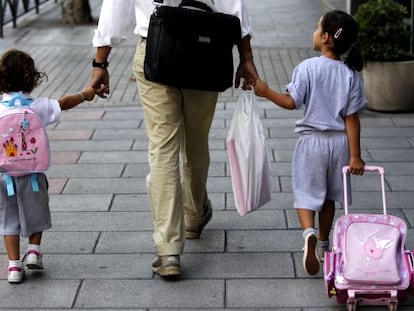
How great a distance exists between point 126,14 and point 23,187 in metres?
1.04

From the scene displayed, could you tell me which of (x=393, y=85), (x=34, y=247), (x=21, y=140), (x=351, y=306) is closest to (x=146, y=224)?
(x=34, y=247)

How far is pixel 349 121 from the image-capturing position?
475 cm

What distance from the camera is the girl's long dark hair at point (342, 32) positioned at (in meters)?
4.66

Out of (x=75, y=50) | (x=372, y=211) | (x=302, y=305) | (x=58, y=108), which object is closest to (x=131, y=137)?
(x=372, y=211)

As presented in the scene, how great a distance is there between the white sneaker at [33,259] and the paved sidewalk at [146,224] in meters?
0.07

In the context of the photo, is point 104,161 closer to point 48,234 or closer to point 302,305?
point 48,234

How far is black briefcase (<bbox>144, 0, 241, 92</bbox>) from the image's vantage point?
4609 mm

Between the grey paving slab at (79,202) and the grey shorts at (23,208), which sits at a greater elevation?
the grey shorts at (23,208)

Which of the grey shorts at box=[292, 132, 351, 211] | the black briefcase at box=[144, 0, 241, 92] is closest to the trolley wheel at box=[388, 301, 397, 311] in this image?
the grey shorts at box=[292, 132, 351, 211]

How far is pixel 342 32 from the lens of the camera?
4.65m

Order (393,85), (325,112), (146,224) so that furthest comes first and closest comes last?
(393,85), (146,224), (325,112)

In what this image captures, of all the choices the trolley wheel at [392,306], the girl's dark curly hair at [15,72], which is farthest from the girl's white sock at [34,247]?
the trolley wheel at [392,306]

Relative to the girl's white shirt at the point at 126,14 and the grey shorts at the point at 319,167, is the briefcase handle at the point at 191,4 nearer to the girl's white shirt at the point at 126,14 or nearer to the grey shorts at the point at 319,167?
the girl's white shirt at the point at 126,14

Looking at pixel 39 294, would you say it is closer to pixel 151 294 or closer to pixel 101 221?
pixel 151 294
